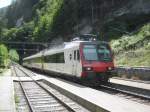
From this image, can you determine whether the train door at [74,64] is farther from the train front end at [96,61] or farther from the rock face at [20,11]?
the rock face at [20,11]

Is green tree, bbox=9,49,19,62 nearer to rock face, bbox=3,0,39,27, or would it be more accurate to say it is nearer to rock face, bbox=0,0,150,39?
rock face, bbox=3,0,39,27

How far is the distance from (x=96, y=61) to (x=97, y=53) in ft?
2.01

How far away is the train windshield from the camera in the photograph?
25.9 m

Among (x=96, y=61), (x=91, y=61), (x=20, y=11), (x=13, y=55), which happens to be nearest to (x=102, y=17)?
(x=96, y=61)

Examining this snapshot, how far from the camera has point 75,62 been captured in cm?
2698

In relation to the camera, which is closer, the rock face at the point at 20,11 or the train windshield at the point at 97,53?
the train windshield at the point at 97,53

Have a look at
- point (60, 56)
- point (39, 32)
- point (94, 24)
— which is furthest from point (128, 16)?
point (39, 32)

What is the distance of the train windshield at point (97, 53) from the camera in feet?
84.9

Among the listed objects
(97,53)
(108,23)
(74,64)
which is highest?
(108,23)

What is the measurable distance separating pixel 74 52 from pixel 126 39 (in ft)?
66.5

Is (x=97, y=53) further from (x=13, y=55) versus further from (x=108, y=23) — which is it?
(x=13, y=55)

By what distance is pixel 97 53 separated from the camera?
85.7ft

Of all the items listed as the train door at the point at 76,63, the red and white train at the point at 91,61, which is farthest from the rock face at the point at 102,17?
the red and white train at the point at 91,61

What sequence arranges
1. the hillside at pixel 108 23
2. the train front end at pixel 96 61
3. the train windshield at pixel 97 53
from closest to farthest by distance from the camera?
the train front end at pixel 96 61 < the train windshield at pixel 97 53 < the hillside at pixel 108 23
